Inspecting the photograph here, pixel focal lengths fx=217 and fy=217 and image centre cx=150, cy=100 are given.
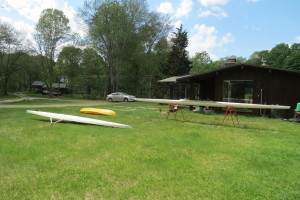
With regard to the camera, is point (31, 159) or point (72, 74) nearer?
point (31, 159)

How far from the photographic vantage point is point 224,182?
11.8 feet

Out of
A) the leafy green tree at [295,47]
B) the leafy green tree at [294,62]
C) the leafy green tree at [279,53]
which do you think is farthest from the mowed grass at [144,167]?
the leafy green tree at [295,47]

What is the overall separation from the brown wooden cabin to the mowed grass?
8.25 meters

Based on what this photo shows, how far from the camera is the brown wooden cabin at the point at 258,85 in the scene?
14.1 metres

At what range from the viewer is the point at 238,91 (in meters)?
15.1

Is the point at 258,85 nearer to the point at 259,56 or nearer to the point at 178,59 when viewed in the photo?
the point at 178,59

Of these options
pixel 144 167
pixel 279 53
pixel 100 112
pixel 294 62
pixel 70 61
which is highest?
pixel 279 53

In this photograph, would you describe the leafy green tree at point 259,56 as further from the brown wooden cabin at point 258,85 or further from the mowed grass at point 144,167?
the mowed grass at point 144,167

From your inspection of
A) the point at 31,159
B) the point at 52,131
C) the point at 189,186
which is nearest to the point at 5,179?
the point at 31,159

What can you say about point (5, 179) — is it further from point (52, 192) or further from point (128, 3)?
point (128, 3)

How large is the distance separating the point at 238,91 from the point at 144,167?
12.7m

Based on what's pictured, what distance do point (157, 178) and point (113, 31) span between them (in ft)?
96.6

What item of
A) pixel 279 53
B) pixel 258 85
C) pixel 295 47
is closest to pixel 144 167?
pixel 258 85

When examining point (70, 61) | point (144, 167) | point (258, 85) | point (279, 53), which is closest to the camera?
point (144, 167)
